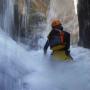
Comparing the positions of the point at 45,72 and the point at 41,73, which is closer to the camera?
the point at 41,73

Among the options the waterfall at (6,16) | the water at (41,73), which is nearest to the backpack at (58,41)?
the water at (41,73)

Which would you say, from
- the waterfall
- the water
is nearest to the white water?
the water

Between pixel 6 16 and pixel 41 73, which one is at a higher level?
pixel 6 16

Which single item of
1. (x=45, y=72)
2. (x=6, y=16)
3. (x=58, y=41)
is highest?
(x=58, y=41)

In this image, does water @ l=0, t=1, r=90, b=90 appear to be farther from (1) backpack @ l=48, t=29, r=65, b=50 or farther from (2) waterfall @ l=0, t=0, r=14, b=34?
(2) waterfall @ l=0, t=0, r=14, b=34

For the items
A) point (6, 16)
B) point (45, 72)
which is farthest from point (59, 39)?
point (6, 16)

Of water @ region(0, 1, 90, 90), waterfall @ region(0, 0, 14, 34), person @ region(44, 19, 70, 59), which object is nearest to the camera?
water @ region(0, 1, 90, 90)

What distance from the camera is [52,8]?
1138 inches

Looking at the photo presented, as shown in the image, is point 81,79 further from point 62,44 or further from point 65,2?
point 65,2

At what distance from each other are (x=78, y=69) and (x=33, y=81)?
157 cm

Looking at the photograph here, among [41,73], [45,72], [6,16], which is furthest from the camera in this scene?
[6,16]

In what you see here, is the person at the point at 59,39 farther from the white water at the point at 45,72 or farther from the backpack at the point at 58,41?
the white water at the point at 45,72

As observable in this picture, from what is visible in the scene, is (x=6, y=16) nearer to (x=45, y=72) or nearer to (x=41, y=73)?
(x=45, y=72)

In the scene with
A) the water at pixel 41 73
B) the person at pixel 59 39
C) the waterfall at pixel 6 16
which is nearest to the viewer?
the water at pixel 41 73
